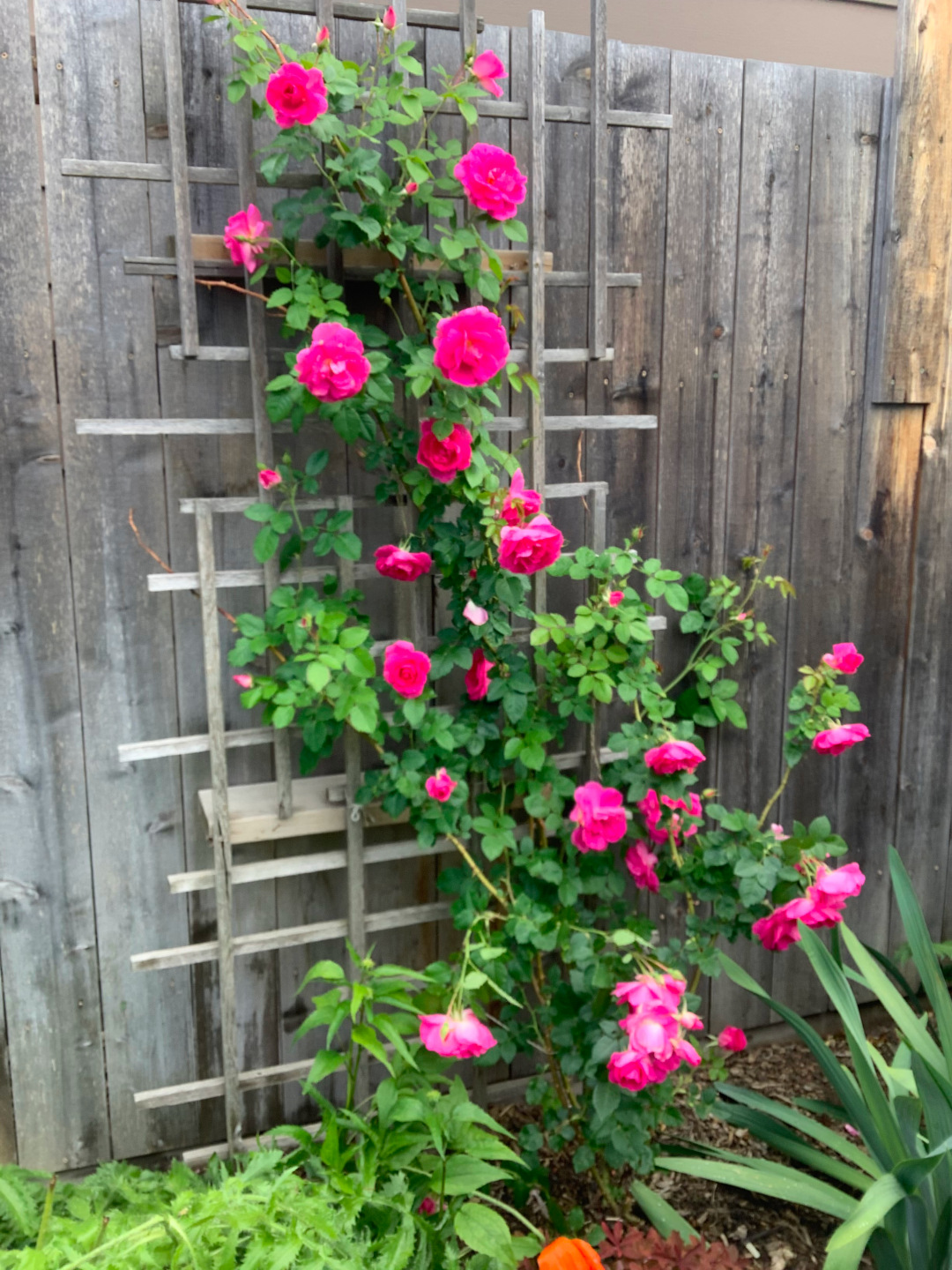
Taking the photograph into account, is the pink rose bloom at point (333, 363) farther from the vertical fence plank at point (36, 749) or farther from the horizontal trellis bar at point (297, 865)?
the horizontal trellis bar at point (297, 865)

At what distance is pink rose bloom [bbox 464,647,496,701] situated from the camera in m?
1.83

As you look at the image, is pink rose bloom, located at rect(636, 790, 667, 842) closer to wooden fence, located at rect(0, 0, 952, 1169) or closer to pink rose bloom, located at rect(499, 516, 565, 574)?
wooden fence, located at rect(0, 0, 952, 1169)

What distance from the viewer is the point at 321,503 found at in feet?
5.78

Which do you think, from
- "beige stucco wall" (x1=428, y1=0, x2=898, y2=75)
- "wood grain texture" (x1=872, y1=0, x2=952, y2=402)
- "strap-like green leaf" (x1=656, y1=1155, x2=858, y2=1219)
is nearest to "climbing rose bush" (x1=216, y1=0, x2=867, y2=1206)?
"strap-like green leaf" (x1=656, y1=1155, x2=858, y2=1219)

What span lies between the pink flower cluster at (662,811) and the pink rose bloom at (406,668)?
0.51m

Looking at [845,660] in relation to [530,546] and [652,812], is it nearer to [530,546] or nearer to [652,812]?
[652,812]

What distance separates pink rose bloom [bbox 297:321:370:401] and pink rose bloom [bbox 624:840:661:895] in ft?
3.32

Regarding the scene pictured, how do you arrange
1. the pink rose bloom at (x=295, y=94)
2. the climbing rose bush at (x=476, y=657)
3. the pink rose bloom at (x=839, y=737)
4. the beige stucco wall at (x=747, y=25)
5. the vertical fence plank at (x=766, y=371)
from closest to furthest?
the pink rose bloom at (x=295, y=94) → the climbing rose bush at (x=476, y=657) → the pink rose bloom at (x=839, y=737) → the vertical fence plank at (x=766, y=371) → the beige stucco wall at (x=747, y=25)

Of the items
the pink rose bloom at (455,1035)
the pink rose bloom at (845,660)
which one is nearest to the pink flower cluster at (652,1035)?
A: the pink rose bloom at (455,1035)

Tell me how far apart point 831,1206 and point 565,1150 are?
1.88 ft

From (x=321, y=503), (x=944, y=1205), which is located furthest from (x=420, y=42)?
(x=944, y=1205)

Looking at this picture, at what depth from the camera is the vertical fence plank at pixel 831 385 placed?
84.4 inches

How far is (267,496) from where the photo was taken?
177 cm

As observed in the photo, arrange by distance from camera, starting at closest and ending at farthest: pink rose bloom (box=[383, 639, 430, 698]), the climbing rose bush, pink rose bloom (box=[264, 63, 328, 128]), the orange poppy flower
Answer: the orange poppy flower
pink rose bloom (box=[264, 63, 328, 128])
the climbing rose bush
pink rose bloom (box=[383, 639, 430, 698])
